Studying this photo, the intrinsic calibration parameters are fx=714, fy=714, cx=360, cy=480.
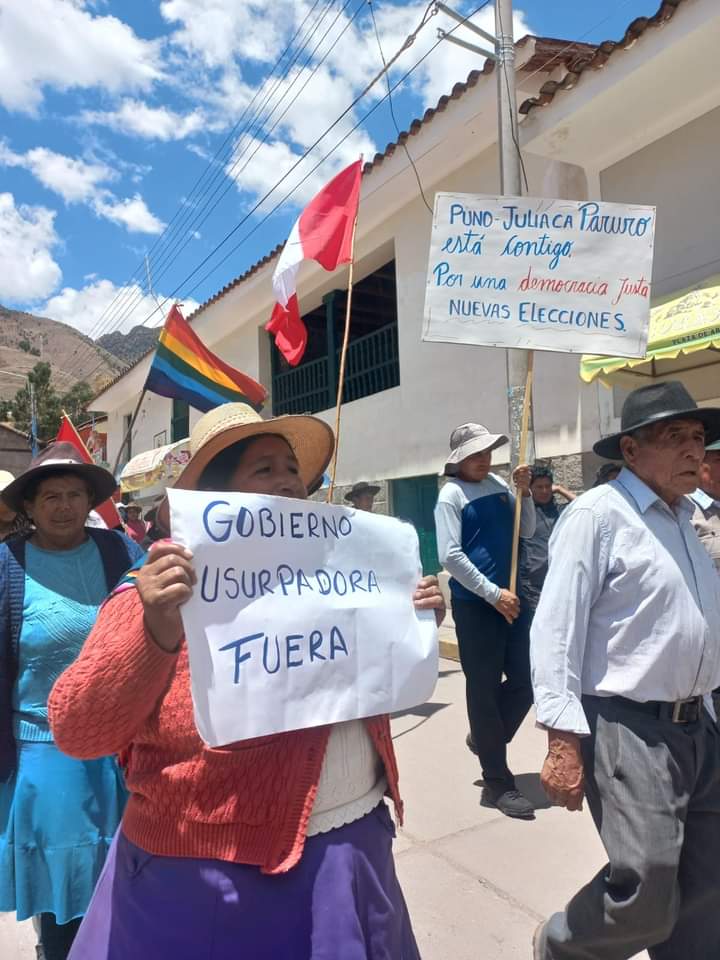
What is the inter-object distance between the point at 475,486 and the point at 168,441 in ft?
47.6

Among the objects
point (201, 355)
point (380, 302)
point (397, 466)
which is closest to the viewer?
point (201, 355)

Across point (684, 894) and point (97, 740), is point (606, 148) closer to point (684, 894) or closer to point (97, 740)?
point (684, 894)

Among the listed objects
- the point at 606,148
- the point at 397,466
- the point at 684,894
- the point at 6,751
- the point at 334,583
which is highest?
the point at 606,148

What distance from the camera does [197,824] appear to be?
4.20ft

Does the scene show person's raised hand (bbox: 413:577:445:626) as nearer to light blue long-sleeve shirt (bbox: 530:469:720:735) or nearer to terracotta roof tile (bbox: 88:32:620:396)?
light blue long-sleeve shirt (bbox: 530:469:720:735)

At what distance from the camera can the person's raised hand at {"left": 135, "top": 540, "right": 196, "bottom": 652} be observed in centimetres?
120

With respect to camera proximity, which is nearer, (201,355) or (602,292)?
(602,292)

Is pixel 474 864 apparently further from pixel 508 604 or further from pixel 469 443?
pixel 469 443

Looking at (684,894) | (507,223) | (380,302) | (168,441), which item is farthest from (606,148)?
(168,441)

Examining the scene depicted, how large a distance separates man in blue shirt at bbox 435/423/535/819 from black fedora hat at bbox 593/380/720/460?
132 centimetres

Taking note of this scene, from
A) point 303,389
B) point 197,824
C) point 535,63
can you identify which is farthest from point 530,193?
point 197,824

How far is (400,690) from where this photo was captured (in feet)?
4.91

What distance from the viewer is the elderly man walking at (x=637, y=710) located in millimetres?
1867

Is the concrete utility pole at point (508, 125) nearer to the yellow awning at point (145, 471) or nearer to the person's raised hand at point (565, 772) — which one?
the person's raised hand at point (565, 772)
